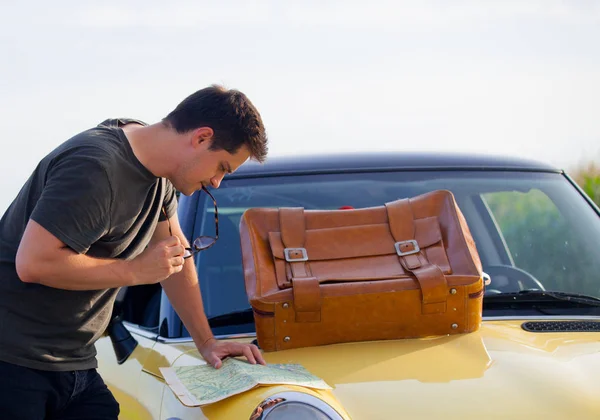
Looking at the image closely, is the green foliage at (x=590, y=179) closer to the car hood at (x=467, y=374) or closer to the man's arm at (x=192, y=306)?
the car hood at (x=467, y=374)

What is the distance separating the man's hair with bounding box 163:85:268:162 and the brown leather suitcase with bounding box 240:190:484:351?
1.91 ft

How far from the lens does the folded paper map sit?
2609 millimetres

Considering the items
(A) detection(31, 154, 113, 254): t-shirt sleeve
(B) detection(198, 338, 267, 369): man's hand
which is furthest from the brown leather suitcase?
(A) detection(31, 154, 113, 254): t-shirt sleeve

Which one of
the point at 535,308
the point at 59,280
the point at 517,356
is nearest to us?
the point at 59,280

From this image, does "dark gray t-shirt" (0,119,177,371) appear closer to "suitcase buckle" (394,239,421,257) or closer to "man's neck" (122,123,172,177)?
"man's neck" (122,123,172,177)

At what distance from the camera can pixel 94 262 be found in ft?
8.63

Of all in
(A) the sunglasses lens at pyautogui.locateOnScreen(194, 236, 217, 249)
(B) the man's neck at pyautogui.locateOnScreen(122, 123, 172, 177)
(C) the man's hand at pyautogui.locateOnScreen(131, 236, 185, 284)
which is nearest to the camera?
(C) the man's hand at pyautogui.locateOnScreen(131, 236, 185, 284)

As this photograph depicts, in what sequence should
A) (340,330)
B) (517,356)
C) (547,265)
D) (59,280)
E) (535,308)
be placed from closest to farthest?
1. (59,280)
2. (517,356)
3. (340,330)
4. (535,308)
5. (547,265)

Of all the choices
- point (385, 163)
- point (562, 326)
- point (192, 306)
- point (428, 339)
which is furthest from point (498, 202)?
point (192, 306)

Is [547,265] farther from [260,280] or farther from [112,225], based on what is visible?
[112,225]

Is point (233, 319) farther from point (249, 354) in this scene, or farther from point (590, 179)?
point (590, 179)

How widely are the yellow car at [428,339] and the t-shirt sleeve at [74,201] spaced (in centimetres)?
62

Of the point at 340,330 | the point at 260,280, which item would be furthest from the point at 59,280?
the point at 340,330

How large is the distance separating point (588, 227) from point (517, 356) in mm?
1223
